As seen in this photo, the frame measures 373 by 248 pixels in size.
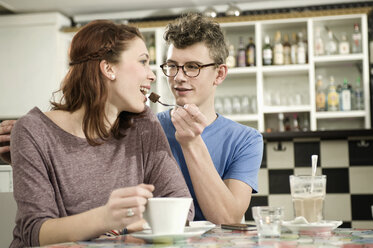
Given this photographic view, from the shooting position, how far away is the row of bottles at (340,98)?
173 inches

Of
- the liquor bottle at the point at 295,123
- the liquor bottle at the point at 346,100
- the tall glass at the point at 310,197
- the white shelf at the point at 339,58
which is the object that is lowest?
the tall glass at the point at 310,197

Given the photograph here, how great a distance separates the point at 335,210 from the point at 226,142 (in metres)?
1.66

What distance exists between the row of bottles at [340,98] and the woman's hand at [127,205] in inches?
145

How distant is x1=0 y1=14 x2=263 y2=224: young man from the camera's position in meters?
1.57

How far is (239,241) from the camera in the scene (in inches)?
39.8

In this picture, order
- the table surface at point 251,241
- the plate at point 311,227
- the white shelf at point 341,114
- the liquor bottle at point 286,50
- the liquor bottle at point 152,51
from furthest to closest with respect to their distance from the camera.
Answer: the liquor bottle at point 152,51, the liquor bottle at point 286,50, the white shelf at point 341,114, the plate at point 311,227, the table surface at point 251,241

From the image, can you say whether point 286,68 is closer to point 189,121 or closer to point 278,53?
point 278,53

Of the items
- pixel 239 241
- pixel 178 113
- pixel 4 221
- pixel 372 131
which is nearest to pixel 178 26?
pixel 178 113

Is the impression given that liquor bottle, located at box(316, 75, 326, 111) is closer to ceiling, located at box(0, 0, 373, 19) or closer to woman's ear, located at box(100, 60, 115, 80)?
ceiling, located at box(0, 0, 373, 19)

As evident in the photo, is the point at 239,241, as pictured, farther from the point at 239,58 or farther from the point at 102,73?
the point at 239,58

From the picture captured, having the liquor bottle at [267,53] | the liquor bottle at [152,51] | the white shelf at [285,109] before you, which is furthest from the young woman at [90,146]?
the liquor bottle at [152,51]

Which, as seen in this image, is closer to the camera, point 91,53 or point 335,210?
point 91,53

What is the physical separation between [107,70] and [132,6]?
11.6ft

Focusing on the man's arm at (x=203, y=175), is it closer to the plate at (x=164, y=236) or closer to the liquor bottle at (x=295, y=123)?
the plate at (x=164, y=236)
